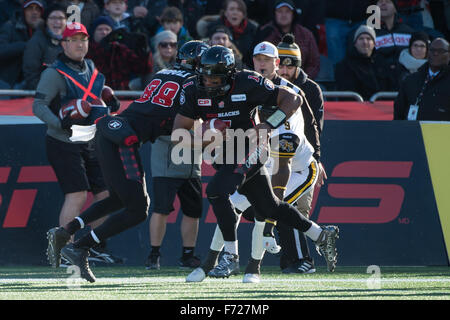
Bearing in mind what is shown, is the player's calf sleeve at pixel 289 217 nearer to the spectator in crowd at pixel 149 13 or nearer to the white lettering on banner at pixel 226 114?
the white lettering on banner at pixel 226 114

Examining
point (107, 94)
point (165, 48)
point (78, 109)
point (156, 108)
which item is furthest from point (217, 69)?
point (165, 48)

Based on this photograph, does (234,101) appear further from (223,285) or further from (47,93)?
(47,93)

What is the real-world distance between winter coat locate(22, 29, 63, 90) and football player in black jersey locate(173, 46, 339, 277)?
4.09 m

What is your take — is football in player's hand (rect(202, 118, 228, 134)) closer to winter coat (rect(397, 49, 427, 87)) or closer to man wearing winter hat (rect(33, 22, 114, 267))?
man wearing winter hat (rect(33, 22, 114, 267))

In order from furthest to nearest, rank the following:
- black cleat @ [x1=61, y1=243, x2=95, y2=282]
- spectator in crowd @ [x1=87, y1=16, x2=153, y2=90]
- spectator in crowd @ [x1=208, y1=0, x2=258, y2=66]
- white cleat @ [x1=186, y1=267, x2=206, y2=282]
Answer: spectator in crowd @ [x1=208, y1=0, x2=258, y2=66], spectator in crowd @ [x1=87, y1=16, x2=153, y2=90], white cleat @ [x1=186, y1=267, x2=206, y2=282], black cleat @ [x1=61, y1=243, x2=95, y2=282]

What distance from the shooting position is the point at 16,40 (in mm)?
12016

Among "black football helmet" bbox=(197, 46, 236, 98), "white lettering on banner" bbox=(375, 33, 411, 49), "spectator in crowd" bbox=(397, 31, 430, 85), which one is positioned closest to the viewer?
"black football helmet" bbox=(197, 46, 236, 98)

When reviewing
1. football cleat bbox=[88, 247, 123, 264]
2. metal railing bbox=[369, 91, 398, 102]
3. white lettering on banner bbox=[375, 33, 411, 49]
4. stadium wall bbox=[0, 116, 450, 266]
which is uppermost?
white lettering on banner bbox=[375, 33, 411, 49]

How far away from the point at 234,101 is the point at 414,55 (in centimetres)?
502

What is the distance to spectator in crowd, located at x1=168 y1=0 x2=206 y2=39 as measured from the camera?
511 inches

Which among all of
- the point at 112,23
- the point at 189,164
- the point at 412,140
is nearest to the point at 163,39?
the point at 112,23

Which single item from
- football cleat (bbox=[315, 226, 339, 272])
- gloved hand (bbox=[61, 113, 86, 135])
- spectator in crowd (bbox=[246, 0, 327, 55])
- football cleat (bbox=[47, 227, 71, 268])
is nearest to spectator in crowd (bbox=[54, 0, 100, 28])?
spectator in crowd (bbox=[246, 0, 327, 55])
